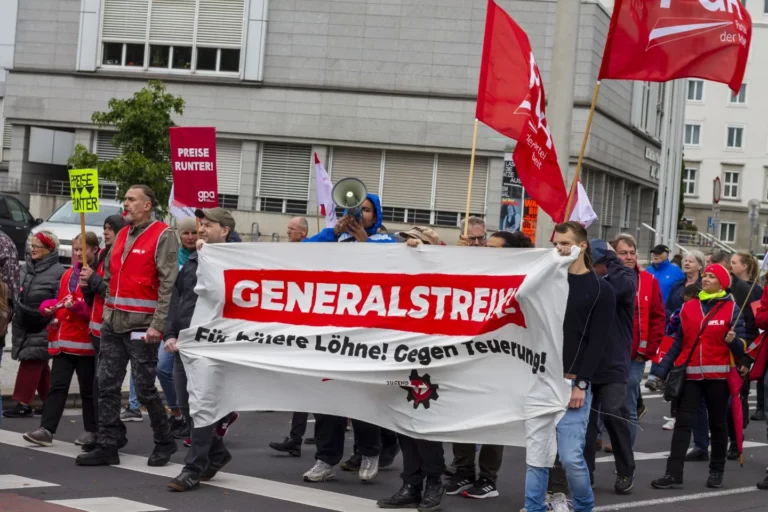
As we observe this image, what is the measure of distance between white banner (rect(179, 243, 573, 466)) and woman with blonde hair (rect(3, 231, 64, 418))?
113 inches

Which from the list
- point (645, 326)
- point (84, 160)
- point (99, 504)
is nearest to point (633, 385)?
point (645, 326)

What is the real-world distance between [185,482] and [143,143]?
23233mm

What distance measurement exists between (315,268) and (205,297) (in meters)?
0.89

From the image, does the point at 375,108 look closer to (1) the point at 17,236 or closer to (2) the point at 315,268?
(1) the point at 17,236

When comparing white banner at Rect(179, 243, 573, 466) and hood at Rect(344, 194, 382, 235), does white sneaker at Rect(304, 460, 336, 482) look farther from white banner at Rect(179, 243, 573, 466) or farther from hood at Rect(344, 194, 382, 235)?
hood at Rect(344, 194, 382, 235)

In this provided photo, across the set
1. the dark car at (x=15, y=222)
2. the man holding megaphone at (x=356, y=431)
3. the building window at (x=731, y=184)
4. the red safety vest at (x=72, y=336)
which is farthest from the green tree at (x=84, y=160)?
the building window at (x=731, y=184)

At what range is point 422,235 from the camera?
859 cm

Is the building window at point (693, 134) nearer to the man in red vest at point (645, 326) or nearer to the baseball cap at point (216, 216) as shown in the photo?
the man in red vest at point (645, 326)

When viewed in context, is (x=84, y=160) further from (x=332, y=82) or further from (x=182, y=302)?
(x=182, y=302)

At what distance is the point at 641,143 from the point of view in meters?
45.4

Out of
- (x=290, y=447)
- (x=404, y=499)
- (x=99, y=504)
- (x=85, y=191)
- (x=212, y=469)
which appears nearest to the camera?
(x=99, y=504)

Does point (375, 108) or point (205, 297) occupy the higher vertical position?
point (375, 108)

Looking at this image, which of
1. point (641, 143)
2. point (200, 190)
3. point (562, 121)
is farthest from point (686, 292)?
point (641, 143)

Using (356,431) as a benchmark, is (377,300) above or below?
above
